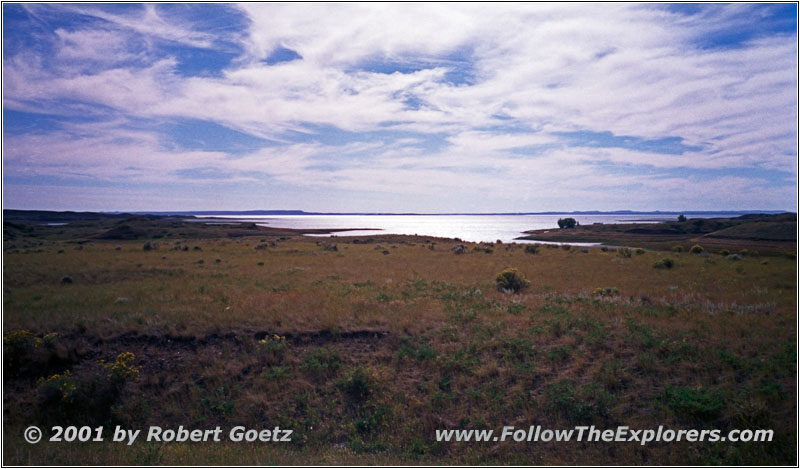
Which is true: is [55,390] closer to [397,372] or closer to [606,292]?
[397,372]

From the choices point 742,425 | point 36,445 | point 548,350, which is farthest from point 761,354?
point 36,445

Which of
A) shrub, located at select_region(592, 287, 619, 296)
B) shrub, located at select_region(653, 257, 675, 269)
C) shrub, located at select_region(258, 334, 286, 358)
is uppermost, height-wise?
shrub, located at select_region(653, 257, 675, 269)

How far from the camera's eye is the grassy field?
7.47m

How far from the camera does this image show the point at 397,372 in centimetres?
1021

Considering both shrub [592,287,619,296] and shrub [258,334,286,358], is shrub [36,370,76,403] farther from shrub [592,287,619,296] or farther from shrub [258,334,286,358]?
shrub [592,287,619,296]

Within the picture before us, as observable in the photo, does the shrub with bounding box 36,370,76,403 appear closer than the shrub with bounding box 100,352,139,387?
Result: Yes

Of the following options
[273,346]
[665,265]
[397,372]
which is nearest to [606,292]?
[397,372]

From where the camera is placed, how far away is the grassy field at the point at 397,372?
7469 millimetres

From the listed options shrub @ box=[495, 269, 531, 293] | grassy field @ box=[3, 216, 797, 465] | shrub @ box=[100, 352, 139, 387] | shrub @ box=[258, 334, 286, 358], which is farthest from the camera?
shrub @ box=[495, 269, 531, 293]

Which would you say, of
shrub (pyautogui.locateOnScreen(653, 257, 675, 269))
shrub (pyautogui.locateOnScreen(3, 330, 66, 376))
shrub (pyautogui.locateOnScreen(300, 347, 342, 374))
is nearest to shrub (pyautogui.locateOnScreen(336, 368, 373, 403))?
shrub (pyautogui.locateOnScreen(300, 347, 342, 374))

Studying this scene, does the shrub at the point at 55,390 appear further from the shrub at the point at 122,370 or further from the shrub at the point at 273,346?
the shrub at the point at 273,346

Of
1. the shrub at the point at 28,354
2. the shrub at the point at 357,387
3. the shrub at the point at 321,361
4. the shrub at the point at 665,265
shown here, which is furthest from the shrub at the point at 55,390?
the shrub at the point at 665,265

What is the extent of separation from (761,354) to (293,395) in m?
10.8

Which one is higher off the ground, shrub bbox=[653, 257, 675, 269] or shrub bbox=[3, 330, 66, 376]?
shrub bbox=[653, 257, 675, 269]
